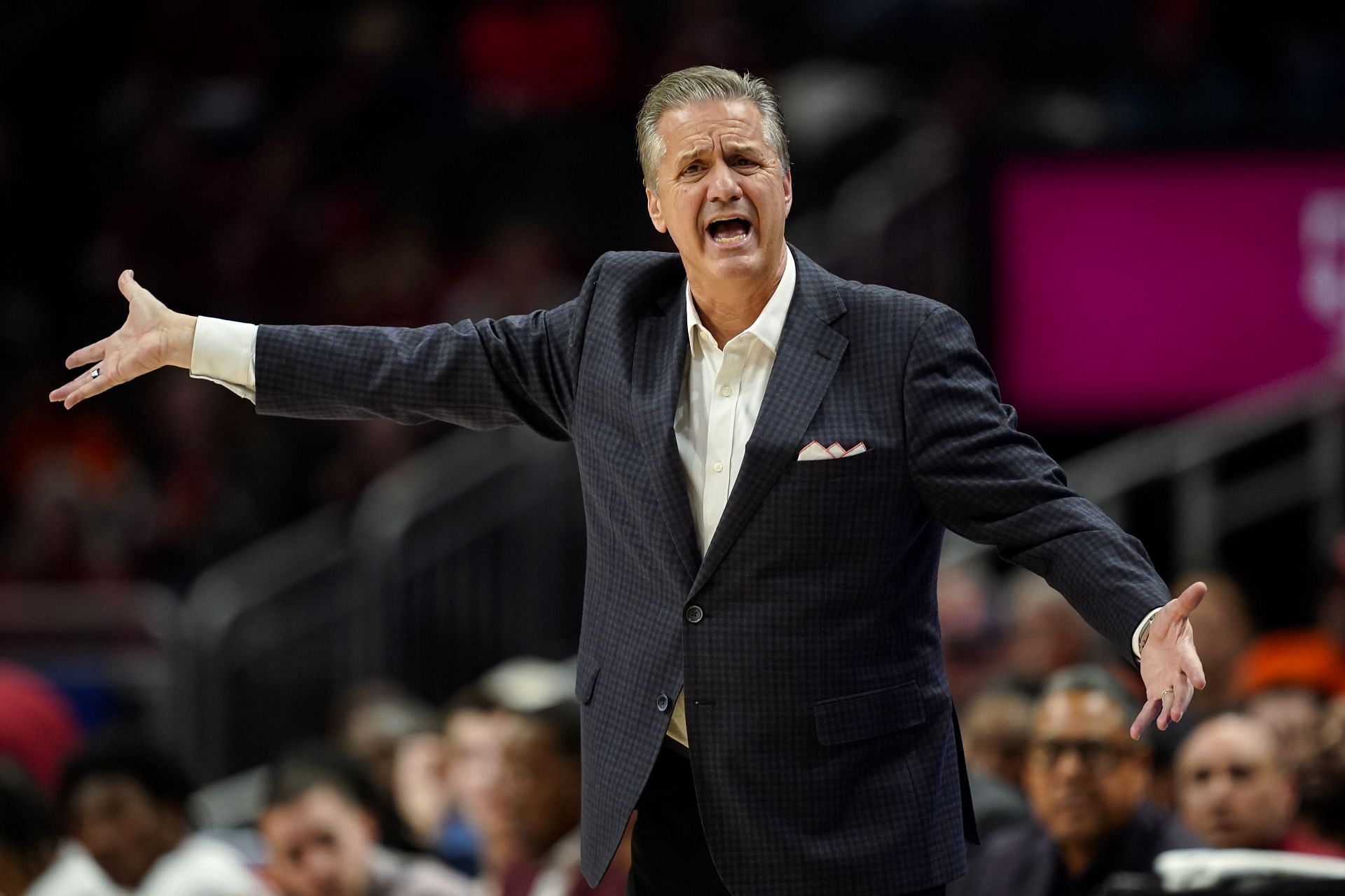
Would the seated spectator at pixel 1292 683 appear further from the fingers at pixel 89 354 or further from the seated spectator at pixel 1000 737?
the fingers at pixel 89 354

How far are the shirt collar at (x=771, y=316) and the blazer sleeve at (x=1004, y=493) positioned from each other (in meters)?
0.20

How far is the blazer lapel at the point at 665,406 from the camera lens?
2756mm

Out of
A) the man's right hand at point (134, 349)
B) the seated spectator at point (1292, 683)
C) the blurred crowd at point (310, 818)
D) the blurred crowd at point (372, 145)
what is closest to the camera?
the man's right hand at point (134, 349)

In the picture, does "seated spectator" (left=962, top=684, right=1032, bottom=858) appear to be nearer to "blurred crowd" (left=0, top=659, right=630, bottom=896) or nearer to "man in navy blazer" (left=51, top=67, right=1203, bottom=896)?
"blurred crowd" (left=0, top=659, right=630, bottom=896)

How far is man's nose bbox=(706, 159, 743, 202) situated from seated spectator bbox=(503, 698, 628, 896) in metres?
2.68

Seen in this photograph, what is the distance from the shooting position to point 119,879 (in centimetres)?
559

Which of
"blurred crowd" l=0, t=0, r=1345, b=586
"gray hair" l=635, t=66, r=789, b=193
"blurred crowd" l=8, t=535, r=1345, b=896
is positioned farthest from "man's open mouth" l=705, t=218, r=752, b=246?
"blurred crowd" l=0, t=0, r=1345, b=586

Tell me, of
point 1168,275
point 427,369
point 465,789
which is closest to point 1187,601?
point 427,369

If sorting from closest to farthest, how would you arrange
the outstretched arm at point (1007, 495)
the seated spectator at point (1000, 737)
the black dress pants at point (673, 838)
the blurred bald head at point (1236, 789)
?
1. the outstretched arm at point (1007, 495)
2. the black dress pants at point (673, 838)
3. the blurred bald head at point (1236, 789)
4. the seated spectator at point (1000, 737)

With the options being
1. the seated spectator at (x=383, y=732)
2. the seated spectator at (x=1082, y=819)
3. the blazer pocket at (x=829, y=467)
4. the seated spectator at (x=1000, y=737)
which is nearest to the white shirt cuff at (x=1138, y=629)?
the blazer pocket at (x=829, y=467)

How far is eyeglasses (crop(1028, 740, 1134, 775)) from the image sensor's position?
502 centimetres

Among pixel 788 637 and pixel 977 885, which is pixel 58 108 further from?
pixel 788 637

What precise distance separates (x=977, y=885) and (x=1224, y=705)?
4.28ft

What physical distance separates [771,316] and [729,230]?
139mm
